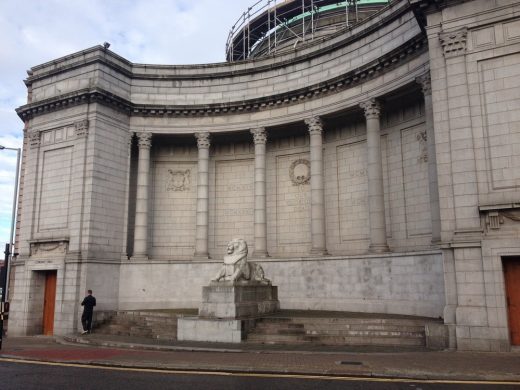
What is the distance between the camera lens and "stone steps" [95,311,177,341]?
68.0 feet

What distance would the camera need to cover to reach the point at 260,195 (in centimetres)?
2953

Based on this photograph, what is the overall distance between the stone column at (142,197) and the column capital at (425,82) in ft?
54.5

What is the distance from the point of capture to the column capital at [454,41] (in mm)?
18062

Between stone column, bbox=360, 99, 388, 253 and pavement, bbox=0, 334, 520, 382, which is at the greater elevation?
stone column, bbox=360, 99, 388, 253

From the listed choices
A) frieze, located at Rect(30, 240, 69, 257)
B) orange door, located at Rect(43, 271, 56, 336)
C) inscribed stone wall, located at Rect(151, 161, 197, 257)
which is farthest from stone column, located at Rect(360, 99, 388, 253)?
orange door, located at Rect(43, 271, 56, 336)

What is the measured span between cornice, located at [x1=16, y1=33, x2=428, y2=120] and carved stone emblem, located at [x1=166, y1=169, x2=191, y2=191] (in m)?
4.18

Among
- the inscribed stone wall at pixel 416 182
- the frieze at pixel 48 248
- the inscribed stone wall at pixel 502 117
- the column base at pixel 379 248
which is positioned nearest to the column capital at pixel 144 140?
the frieze at pixel 48 248

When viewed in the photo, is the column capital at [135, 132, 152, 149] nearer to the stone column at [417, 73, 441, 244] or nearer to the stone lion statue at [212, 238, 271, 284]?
the stone lion statue at [212, 238, 271, 284]

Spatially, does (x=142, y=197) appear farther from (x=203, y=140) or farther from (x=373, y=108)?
(x=373, y=108)

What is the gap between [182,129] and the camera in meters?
Result: 31.2

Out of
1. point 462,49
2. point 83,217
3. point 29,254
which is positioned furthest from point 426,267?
point 29,254

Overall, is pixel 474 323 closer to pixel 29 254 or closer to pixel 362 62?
pixel 362 62

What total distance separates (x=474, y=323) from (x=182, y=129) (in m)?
21.3

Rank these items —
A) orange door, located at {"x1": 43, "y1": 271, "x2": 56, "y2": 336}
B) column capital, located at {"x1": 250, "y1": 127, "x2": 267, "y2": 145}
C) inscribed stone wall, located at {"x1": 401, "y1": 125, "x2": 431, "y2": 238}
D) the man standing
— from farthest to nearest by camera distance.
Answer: column capital, located at {"x1": 250, "y1": 127, "x2": 267, "y2": 145} → orange door, located at {"x1": 43, "y1": 271, "x2": 56, "y2": 336} → inscribed stone wall, located at {"x1": 401, "y1": 125, "x2": 431, "y2": 238} → the man standing
